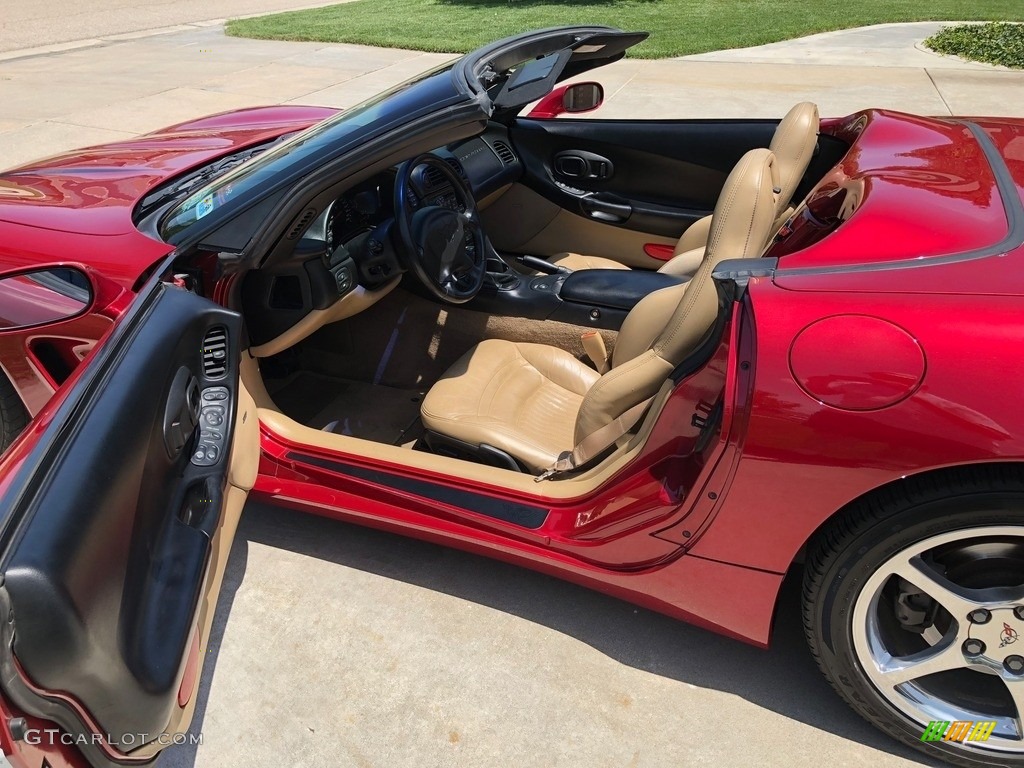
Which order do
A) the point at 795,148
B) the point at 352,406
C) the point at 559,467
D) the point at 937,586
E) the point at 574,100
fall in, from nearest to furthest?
the point at 937,586 < the point at 559,467 < the point at 795,148 < the point at 352,406 < the point at 574,100

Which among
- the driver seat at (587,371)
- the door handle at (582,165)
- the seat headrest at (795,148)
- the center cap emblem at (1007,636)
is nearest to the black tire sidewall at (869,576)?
the center cap emblem at (1007,636)

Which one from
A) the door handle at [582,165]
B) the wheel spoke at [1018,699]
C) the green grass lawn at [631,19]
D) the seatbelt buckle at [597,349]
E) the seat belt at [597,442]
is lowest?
the green grass lawn at [631,19]

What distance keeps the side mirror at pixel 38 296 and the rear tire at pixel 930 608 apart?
2098 millimetres

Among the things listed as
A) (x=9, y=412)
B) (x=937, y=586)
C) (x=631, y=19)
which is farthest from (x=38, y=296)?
(x=631, y=19)

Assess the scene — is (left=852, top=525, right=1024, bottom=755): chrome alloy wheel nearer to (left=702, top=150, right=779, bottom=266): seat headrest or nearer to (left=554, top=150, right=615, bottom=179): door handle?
(left=702, top=150, right=779, bottom=266): seat headrest

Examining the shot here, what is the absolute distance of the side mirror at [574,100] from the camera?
387cm

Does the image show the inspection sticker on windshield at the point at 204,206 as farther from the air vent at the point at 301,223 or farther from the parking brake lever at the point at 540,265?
the parking brake lever at the point at 540,265

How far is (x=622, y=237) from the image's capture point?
373cm

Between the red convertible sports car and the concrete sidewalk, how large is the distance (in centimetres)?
510

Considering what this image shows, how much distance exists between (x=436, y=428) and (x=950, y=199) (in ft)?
4.99

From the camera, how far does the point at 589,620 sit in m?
2.35

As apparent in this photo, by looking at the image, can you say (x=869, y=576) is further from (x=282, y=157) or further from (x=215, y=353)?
(x=282, y=157)

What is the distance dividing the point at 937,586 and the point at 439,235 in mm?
1787

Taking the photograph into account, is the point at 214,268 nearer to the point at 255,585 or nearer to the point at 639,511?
the point at 255,585
